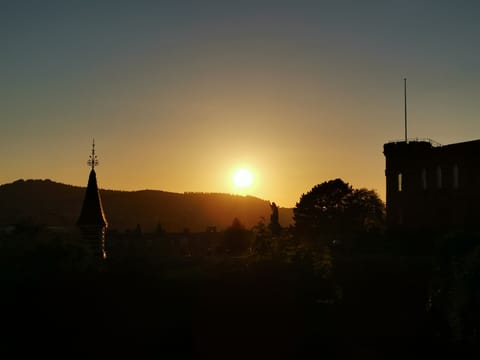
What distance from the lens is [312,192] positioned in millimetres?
95312

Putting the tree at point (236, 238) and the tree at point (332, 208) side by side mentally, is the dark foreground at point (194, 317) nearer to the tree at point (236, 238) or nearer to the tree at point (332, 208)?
the tree at point (236, 238)

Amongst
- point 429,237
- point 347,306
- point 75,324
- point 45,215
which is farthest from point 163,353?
point 45,215

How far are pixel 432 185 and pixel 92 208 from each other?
3168 cm

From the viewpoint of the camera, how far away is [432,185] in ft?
211

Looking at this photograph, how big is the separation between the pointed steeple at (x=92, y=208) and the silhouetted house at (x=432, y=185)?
30.1 metres

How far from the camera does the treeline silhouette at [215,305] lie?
26219 mm

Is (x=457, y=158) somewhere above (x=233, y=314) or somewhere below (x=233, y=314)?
above

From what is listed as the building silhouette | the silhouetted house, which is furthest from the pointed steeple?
the silhouetted house

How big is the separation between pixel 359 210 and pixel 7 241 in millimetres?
67663

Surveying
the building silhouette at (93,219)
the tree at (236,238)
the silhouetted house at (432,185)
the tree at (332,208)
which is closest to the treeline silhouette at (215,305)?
the building silhouette at (93,219)

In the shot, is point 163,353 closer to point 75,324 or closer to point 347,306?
point 75,324

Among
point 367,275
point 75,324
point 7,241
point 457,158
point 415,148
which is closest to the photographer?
point 75,324

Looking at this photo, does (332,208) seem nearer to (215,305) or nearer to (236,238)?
(236,238)

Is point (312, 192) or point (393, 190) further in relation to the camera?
point (312, 192)
